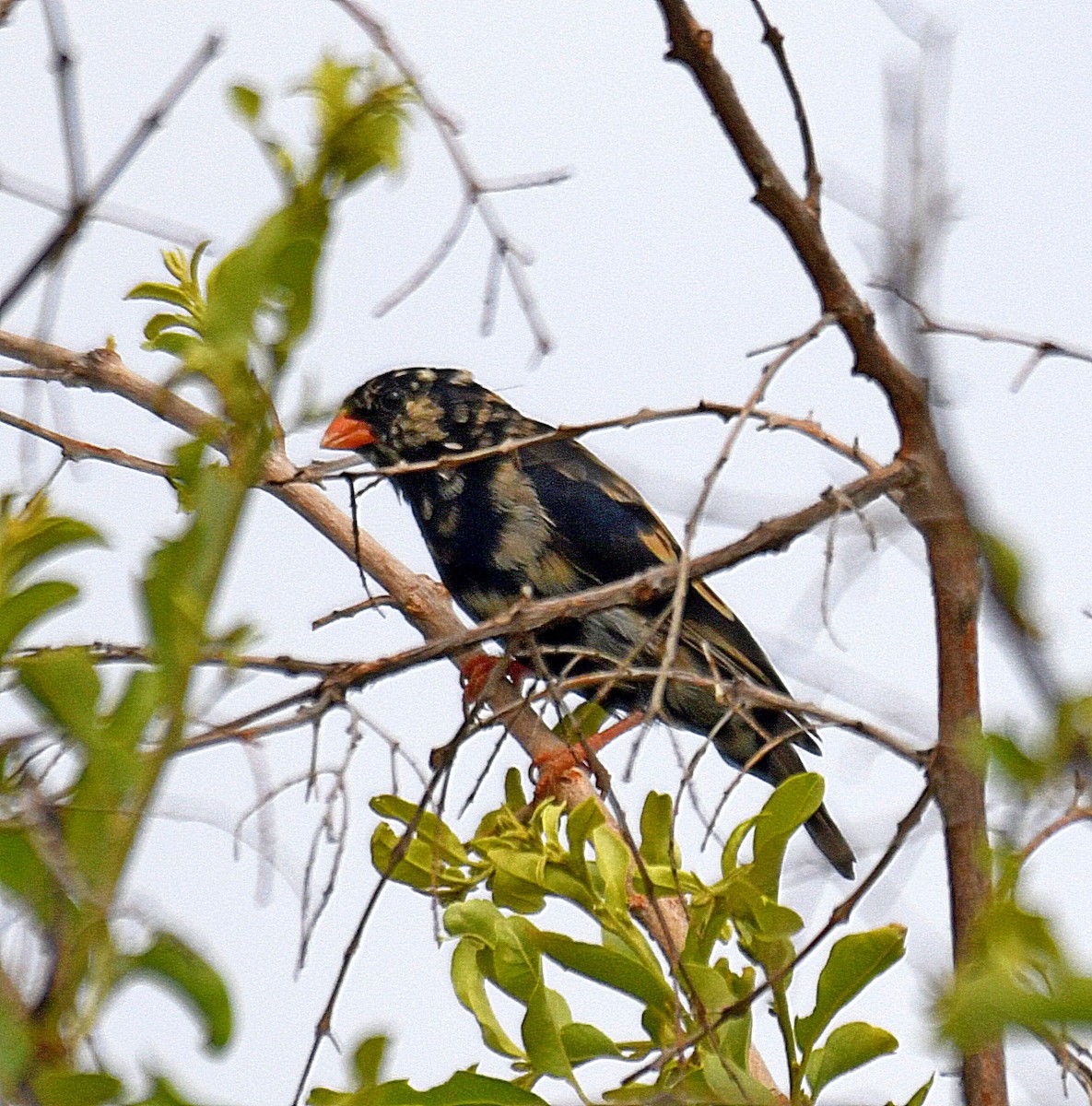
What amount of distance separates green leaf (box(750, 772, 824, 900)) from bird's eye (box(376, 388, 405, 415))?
9.92ft

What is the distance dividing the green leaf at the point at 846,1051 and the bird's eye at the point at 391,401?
330 cm

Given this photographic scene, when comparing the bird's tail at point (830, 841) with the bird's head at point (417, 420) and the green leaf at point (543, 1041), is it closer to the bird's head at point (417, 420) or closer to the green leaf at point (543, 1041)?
the bird's head at point (417, 420)

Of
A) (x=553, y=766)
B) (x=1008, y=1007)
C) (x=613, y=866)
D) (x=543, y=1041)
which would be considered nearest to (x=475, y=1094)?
(x=543, y=1041)

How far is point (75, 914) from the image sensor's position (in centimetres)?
96

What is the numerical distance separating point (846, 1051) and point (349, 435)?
130 inches

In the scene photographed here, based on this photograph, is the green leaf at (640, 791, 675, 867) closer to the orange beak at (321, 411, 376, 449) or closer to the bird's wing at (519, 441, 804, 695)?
the bird's wing at (519, 441, 804, 695)

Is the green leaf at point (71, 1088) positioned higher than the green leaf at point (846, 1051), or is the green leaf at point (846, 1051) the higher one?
the green leaf at point (846, 1051)

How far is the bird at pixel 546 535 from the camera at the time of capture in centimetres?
469

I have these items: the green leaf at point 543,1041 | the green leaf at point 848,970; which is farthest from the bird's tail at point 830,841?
the green leaf at point 543,1041

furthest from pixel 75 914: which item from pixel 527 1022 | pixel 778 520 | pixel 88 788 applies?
pixel 778 520

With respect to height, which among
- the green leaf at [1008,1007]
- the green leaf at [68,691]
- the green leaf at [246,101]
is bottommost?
the green leaf at [1008,1007]

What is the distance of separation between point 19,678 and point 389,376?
422cm

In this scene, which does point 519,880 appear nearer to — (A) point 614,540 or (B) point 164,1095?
(B) point 164,1095

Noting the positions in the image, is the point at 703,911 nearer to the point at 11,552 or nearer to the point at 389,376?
the point at 11,552
